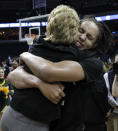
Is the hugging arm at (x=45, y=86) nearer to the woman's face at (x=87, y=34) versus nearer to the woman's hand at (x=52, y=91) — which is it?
the woman's hand at (x=52, y=91)

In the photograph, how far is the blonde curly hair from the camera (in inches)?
39.7

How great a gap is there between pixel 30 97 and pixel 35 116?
9 centimetres

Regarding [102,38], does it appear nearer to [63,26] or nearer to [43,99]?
[63,26]

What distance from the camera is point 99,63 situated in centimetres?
108

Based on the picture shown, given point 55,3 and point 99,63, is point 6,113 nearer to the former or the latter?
point 99,63

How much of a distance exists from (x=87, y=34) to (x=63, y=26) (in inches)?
14.4

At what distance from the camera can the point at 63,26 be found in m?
1.01

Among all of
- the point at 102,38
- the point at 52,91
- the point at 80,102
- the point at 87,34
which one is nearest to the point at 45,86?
the point at 52,91

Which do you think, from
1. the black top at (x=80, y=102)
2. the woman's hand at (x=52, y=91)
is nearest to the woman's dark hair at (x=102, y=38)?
the black top at (x=80, y=102)

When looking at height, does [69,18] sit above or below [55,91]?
above

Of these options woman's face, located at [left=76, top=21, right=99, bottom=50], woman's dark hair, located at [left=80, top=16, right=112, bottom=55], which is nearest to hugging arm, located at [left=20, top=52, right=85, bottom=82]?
woman's face, located at [left=76, top=21, right=99, bottom=50]

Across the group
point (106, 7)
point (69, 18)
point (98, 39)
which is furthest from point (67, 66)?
point (106, 7)

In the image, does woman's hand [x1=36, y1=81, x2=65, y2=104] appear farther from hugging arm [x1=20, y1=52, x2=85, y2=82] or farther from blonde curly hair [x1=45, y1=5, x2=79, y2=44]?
blonde curly hair [x1=45, y1=5, x2=79, y2=44]

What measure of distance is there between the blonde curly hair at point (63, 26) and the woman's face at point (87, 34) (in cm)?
29
